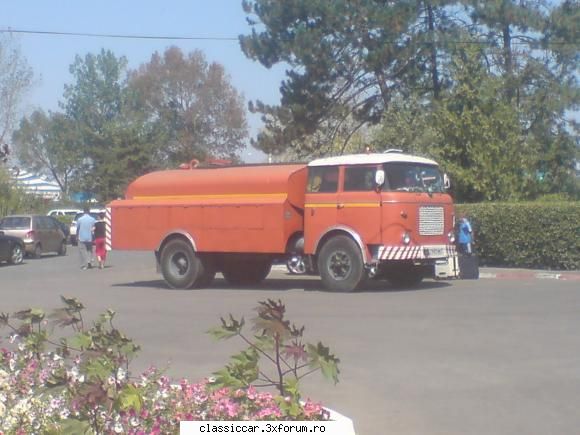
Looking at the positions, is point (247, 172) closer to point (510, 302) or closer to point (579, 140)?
point (510, 302)

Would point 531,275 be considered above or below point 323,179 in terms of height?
below

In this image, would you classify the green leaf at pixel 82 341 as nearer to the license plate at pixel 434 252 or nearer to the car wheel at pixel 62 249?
the license plate at pixel 434 252

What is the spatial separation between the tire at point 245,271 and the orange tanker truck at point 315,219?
0.47 m

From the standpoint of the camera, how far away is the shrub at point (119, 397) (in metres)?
5.40

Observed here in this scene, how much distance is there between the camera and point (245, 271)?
22.6 meters

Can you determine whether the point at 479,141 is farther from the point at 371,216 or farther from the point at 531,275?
the point at 371,216

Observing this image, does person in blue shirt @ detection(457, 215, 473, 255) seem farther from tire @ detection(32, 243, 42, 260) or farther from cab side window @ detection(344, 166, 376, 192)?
tire @ detection(32, 243, 42, 260)

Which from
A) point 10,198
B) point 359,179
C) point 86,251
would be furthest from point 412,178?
point 10,198

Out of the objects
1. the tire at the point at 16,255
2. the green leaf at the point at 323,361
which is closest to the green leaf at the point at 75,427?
the green leaf at the point at 323,361

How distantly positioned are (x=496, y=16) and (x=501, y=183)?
850cm

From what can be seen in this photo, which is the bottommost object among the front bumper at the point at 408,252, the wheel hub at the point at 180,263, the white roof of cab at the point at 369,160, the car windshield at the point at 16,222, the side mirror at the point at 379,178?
the wheel hub at the point at 180,263

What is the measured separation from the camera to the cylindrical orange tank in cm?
1977

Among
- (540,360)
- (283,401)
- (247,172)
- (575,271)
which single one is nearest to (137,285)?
(247,172)

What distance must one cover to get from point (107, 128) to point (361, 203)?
150 feet
